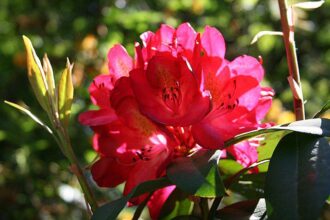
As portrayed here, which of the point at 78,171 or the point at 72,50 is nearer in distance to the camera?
the point at 78,171

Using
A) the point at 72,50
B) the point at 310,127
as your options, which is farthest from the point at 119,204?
the point at 72,50

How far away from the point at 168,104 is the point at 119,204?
136 millimetres

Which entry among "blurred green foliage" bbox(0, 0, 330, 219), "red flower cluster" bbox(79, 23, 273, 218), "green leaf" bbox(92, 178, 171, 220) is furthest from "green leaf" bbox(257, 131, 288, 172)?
"blurred green foliage" bbox(0, 0, 330, 219)

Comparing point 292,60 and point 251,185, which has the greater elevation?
point 292,60

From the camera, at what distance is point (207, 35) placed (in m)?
0.68

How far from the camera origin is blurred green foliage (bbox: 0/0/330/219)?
98.1 inches

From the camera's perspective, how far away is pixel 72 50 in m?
2.80

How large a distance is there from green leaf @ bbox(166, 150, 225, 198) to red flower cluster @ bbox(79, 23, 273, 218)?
0.09 feet

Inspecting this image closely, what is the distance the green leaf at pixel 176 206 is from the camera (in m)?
0.71

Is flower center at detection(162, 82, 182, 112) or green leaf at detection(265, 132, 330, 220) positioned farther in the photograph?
flower center at detection(162, 82, 182, 112)

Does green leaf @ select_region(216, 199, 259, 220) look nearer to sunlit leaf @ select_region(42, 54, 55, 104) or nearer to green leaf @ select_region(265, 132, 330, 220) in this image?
green leaf @ select_region(265, 132, 330, 220)

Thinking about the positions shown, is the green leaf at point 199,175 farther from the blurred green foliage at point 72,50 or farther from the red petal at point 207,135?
the blurred green foliage at point 72,50

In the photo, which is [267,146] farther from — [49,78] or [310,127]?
[49,78]

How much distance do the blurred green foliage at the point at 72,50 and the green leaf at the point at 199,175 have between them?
1.53 meters
